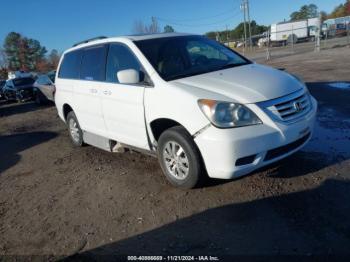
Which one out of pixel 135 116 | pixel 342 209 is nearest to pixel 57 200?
pixel 135 116

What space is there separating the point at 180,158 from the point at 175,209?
59 centimetres

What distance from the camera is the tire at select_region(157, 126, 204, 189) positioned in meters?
3.89

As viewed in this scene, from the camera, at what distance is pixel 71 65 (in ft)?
21.6

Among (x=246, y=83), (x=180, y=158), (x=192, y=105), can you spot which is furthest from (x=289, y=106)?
(x=180, y=158)

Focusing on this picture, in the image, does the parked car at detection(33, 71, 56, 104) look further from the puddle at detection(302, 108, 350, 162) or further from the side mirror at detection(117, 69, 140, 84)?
the puddle at detection(302, 108, 350, 162)

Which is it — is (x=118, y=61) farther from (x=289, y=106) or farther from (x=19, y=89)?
(x=19, y=89)

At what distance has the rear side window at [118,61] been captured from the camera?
471 cm

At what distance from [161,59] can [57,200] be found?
232cm

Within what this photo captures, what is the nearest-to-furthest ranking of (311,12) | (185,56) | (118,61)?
(185,56)
(118,61)
(311,12)

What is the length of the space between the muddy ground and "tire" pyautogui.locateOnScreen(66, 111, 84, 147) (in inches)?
30.7

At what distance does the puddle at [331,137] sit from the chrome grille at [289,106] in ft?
3.58

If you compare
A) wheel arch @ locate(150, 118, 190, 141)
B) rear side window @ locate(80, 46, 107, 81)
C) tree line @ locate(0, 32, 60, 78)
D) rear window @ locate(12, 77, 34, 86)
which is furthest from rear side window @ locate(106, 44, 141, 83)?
tree line @ locate(0, 32, 60, 78)

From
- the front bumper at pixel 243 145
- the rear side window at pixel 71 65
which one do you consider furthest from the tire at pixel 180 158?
the rear side window at pixel 71 65

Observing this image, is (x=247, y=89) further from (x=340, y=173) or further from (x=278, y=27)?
(x=278, y=27)
